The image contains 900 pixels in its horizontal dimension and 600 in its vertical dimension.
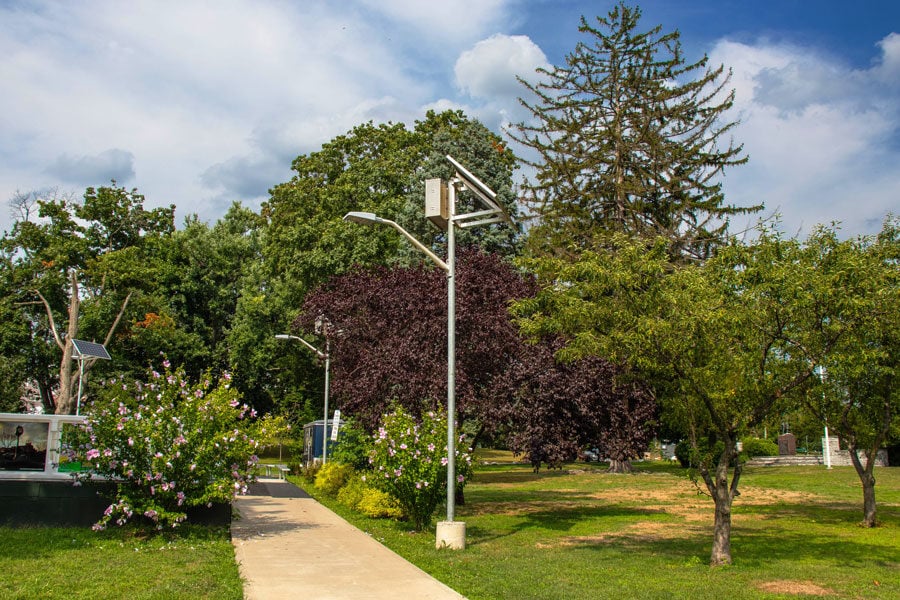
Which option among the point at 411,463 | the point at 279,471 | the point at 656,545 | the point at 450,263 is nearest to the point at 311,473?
the point at 279,471

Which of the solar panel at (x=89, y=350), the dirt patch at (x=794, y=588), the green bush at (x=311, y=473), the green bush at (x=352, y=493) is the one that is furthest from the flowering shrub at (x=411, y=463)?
the green bush at (x=311, y=473)

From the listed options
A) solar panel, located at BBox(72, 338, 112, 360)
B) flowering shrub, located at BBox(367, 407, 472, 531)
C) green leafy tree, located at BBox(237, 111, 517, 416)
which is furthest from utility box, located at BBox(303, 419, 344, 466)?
flowering shrub, located at BBox(367, 407, 472, 531)

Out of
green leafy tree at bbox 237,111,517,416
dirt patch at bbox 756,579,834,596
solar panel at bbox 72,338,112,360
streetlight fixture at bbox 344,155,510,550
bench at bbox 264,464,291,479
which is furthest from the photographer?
green leafy tree at bbox 237,111,517,416

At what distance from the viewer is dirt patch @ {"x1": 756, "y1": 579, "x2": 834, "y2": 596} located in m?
9.22

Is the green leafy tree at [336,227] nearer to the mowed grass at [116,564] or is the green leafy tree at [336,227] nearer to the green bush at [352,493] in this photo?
the green bush at [352,493]

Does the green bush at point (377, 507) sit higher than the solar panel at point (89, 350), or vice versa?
the solar panel at point (89, 350)

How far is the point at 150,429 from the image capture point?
42.2 ft

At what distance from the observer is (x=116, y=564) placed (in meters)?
10.3

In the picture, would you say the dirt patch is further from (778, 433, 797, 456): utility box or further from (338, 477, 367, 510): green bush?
(778, 433, 797, 456): utility box

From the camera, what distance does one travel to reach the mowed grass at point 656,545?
378 inches

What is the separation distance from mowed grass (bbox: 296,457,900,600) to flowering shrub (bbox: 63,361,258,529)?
310 centimetres

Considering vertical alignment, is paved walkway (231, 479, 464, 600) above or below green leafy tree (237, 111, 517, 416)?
below

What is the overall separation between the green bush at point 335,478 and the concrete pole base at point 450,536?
9.51 meters

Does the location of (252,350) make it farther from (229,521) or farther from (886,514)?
(886,514)
